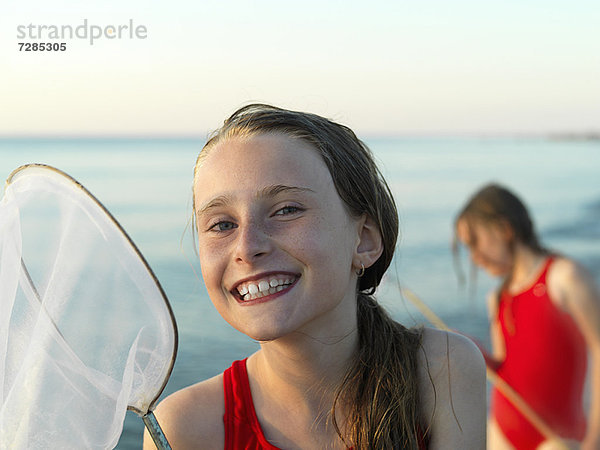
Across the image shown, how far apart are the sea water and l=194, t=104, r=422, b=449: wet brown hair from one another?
0.14 meters

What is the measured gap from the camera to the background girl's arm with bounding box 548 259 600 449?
4098mm

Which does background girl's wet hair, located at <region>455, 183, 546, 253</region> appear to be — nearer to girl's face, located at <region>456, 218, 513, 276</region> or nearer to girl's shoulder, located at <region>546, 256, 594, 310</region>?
girl's face, located at <region>456, 218, 513, 276</region>

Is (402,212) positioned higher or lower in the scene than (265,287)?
lower

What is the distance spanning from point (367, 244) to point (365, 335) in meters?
0.25

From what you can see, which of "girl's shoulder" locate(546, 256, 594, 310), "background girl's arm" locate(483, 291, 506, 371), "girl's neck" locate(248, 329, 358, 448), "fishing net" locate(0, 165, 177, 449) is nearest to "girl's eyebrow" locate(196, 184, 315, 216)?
"fishing net" locate(0, 165, 177, 449)

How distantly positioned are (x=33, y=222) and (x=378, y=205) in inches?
33.2

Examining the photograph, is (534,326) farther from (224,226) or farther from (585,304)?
(224,226)

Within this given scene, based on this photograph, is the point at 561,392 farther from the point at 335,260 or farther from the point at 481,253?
the point at 335,260

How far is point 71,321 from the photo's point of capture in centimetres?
138

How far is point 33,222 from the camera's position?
140cm

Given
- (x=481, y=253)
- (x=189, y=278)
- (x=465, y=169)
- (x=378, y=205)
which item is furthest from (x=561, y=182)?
(x=378, y=205)

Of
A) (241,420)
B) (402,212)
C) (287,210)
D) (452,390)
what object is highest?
(287,210)

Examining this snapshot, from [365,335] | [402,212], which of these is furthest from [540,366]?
[402,212]

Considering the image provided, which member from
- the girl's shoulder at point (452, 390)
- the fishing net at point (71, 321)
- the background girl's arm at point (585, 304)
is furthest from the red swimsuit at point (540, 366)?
the fishing net at point (71, 321)
